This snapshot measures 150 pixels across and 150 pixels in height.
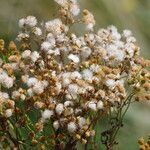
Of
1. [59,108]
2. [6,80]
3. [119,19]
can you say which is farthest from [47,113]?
[119,19]

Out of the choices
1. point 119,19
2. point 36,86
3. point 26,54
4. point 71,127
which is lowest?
point 71,127

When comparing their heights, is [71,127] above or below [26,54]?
below

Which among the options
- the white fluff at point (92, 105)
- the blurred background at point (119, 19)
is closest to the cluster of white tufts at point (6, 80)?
the white fluff at point (92, 105)

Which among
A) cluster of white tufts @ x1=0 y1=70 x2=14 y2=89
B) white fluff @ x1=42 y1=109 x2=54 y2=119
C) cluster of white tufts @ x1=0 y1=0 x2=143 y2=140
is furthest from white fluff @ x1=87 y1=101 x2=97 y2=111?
cluster of white tufts @ x1=0 y1=70 x2=14 y2=89

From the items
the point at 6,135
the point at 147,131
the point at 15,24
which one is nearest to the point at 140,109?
the point at 147,131

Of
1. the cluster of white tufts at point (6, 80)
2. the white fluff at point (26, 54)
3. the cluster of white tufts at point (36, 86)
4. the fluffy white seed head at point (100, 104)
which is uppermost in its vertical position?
the white fluff at point (26, 54)

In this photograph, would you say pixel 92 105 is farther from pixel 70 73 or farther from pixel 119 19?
pixel 119 19

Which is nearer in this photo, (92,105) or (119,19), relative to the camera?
(92,105)

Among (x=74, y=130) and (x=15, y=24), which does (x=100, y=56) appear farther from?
(x=15, y=24)

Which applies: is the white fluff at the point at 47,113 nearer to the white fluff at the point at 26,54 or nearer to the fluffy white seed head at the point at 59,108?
the fluffy white seed head at the point at 59,108
